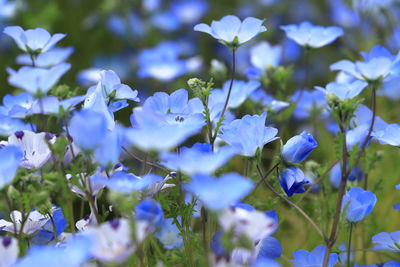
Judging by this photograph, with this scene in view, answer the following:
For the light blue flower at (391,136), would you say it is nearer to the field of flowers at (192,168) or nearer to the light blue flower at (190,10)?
the field of flowers at (192,168)

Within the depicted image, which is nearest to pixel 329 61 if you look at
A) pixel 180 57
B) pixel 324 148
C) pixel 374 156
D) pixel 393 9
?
pixel 393 9

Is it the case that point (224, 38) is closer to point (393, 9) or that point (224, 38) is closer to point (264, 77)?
point (264, 77)

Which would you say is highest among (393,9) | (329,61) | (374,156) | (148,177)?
(148,177)

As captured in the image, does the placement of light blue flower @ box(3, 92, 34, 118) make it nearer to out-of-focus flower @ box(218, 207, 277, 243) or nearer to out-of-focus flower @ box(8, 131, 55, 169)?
out-of-focus flower @ box(8, 131, 55, 169)

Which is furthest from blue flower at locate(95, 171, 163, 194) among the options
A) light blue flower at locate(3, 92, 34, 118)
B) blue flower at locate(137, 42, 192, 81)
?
blue flower at locate(137, 42, 192, 81)

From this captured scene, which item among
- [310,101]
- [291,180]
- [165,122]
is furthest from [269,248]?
[310,101]

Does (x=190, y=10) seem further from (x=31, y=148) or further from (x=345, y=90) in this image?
(x=31, y=148)

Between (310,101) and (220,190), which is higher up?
(220,190)
